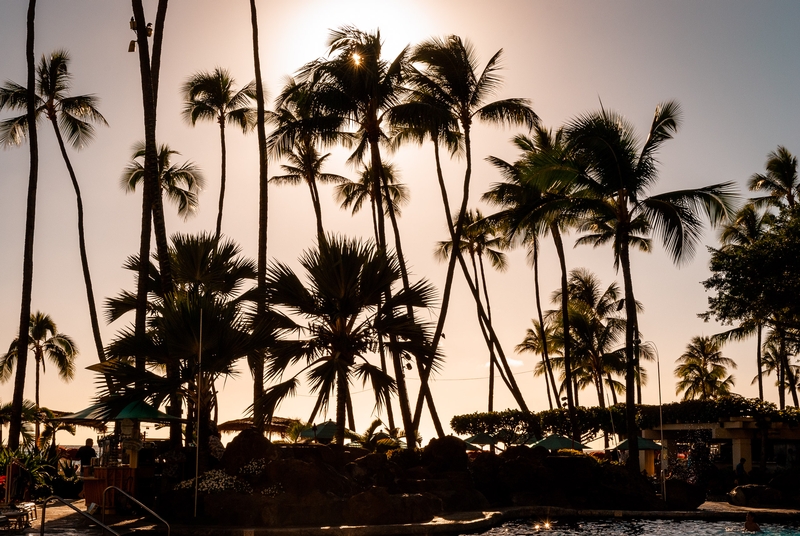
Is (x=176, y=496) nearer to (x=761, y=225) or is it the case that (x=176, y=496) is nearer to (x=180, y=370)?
(x=180, y=370)

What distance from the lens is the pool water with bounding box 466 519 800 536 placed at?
18.9 m

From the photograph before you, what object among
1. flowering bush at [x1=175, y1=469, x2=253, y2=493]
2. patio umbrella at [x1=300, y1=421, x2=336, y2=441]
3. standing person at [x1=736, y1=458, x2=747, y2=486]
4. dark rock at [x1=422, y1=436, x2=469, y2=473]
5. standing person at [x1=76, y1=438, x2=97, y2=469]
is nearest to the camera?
flowering bush at [x1=175, y1=469, x2=253, y2=493]

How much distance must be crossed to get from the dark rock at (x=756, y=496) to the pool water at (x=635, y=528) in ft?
11.0

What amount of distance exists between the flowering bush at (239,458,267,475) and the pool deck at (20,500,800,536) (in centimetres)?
226

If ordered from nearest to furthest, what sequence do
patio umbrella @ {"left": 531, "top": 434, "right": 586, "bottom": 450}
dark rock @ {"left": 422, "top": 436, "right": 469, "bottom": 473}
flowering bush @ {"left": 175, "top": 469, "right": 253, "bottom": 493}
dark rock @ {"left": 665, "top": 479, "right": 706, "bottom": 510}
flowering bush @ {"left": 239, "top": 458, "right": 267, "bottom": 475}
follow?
flowering bush @ {"left": 175, "top": 469, "right": 253, "bottom": 493} < flowering bush @ {"left": 239, "top": 458, "right": 267, "bottom": 475} < dark rock @ {"left": 665, "top": 479, "right": 706, "bottom": 510} < dark rock @ {"left": 422, "top": 436, "right": 469, "bottom": 473} < patio umbrella @ {"left": 531, "top": 434, "right": 586, "bottom": 450}

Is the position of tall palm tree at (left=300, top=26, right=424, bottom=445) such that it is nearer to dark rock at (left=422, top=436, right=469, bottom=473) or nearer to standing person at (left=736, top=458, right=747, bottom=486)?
dark rock at (left=422, top=436, right=469, bottom=473)

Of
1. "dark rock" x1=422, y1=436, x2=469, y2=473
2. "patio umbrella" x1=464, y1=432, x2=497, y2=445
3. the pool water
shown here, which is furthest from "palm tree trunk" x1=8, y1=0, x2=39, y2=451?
"patio umbrella" x1=464, y1=432, x2=497, y2=445


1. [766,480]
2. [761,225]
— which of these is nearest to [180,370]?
[766,480]

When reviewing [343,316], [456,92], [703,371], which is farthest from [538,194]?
[703,371]

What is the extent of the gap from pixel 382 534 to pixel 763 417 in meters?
23.0

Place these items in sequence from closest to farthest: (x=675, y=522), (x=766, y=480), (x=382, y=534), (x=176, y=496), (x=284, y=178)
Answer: (x=382, y=534), (x=176, y=496), (x=675, y=522), (x=766, y=480), (x=284, y=178)

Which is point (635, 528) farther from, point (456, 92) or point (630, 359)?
point (456, 92)

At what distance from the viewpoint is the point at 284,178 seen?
43938 mm

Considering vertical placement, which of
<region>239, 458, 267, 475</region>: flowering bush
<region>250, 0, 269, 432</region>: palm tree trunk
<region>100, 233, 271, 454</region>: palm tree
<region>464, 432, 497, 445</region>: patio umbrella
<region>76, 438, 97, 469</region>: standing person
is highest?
<region>250, 0, 269, 432</region>: palm tree trunk
